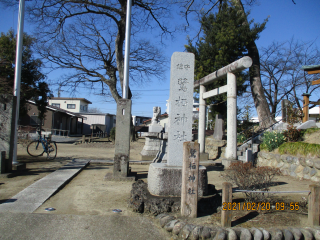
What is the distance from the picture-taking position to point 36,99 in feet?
59.8

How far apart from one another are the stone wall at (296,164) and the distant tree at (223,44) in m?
5.38

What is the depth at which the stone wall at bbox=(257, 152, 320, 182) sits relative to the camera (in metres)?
6.82

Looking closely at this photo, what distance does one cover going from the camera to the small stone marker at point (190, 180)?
3.78 m

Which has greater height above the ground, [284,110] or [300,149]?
[284,110]

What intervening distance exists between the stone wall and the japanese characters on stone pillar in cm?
450

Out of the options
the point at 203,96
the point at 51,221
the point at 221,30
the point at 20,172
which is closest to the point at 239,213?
the point at 51,221

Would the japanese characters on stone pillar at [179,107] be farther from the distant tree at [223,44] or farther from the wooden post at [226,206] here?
the distant tree at [223,44]

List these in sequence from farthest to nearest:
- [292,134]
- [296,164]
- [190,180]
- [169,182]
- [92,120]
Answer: [92,120] < [292,134] < [296,164] < [169,182] < [190,180]

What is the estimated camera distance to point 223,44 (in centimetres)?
1354

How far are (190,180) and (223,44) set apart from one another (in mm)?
11620

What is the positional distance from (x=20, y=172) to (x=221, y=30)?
12.6 meters
